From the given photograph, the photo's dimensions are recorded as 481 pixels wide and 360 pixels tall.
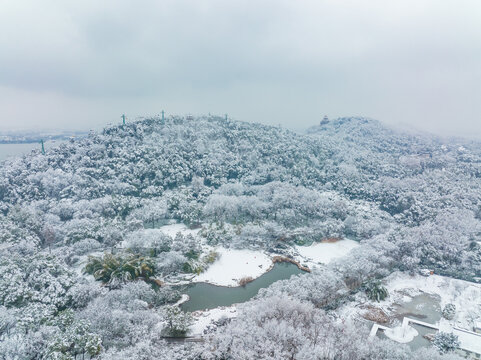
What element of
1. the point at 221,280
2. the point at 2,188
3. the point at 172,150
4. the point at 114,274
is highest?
the point at 172,150

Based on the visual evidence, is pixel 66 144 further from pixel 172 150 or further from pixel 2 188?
pixel 172 150

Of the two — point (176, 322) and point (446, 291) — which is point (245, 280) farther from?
point (446, 291)

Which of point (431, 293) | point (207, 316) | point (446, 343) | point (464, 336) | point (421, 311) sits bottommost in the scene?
point (421, 311)

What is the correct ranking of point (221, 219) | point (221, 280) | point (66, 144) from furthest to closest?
point (66, 144) → point (221, 219) → point (221, 280)

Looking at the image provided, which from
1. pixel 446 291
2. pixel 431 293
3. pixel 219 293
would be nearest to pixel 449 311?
pixel 431 293

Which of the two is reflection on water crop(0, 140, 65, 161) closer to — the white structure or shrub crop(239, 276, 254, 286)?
shrub crop(239, 276, 254, 286)

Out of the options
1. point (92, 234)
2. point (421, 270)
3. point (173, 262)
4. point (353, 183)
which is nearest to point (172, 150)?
point (92, 234)

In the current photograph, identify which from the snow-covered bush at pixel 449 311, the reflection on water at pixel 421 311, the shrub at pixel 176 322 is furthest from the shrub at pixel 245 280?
the snow-covered bush at pixel 449 311

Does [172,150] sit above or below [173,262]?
above
